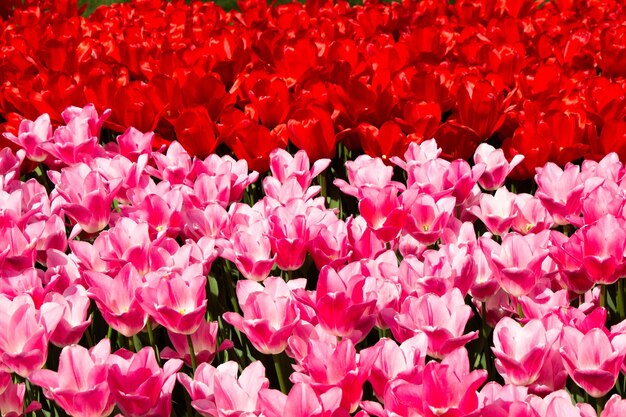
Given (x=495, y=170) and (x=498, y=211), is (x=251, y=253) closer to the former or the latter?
(x=498, y=211)

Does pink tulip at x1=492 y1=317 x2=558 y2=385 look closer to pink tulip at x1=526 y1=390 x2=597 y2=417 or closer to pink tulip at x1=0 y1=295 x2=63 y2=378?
pink tulip at x1=526 y1=390 x2=597 y2=417

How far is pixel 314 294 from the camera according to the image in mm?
2064

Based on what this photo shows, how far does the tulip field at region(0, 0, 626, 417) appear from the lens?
1820mm

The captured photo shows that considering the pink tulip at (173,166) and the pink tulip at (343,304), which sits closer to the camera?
the pink tulip at (343,304)

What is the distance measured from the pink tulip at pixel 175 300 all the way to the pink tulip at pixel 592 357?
710 mm

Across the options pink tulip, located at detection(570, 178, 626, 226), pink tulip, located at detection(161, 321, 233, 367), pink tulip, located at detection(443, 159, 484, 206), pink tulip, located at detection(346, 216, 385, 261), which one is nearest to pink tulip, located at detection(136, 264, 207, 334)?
pink tulip, located at detection(161, 321, 233, 367)

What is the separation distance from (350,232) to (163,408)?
70 centimetres

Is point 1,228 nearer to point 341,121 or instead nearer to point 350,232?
point 350,232

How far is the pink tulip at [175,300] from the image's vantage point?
197 cm

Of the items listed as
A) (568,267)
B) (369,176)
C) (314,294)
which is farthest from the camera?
(369,176)

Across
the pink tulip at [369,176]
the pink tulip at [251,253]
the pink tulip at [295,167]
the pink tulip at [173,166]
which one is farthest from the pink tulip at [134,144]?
the pink tulip at [251,253]

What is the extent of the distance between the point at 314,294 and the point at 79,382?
52cm

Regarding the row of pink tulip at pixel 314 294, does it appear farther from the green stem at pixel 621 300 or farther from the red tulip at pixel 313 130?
the red tulip at pixel 313 130

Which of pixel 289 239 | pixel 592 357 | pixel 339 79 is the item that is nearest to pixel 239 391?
pixel 289 239
